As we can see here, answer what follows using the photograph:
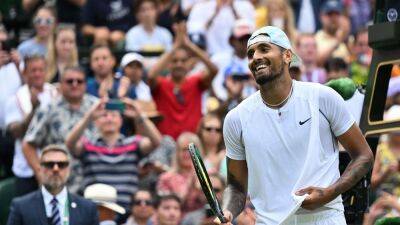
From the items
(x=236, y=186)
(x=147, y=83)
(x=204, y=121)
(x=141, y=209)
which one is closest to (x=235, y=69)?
(x=147, y=83)

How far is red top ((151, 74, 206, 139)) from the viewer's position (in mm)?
15312

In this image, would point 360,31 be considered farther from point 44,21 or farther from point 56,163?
point 56,163

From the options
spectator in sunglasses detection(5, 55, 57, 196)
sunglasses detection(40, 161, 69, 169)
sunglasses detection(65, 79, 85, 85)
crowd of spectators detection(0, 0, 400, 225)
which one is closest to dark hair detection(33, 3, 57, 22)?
crowd of spectators detection(0, 0, 400, 225)

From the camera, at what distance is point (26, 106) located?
576 inches

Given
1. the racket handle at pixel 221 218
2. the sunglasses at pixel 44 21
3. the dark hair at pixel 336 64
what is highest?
the sunglasses at pixel 44 21

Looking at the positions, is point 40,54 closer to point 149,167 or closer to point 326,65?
point 149,167

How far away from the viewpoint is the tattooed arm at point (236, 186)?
7759 mm

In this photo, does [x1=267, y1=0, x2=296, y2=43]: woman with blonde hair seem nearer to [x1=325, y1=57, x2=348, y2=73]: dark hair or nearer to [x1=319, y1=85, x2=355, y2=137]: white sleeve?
[x1=325, y1=57, x2=348, y2=73]: dark hair

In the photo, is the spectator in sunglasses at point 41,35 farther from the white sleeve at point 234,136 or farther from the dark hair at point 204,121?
the white sleeve at point 234,136

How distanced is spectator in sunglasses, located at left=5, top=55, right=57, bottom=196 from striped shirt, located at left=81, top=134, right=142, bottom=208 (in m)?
0.97

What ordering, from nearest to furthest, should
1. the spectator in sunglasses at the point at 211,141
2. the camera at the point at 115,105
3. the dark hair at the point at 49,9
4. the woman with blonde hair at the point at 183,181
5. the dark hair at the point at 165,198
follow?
the dark hair at the point at 165,198
the woman with blonde hair at the point at 183,181
the camera at the point at 115,105
the spectator in sunglasses at the point at 211,141
the dark hair at the point at 49,9

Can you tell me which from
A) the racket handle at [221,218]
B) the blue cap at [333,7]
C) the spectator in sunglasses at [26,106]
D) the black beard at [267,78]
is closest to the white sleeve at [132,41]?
the spectator in sunglasses at [26,106]

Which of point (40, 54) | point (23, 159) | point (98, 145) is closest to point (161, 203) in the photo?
point (98, 145)

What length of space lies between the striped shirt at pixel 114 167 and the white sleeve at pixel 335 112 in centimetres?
600
